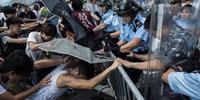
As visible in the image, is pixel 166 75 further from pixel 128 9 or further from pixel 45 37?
pixel 45 37

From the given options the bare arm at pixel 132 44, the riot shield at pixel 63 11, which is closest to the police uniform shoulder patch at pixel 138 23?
the bare arm at pixel 132 44

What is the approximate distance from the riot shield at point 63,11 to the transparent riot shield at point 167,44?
2370mm

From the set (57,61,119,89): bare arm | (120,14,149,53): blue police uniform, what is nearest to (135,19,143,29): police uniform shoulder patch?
(120,14,149,53): blue police uniform

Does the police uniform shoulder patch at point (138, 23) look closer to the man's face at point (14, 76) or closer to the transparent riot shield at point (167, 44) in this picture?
the transparent riot shield at point (167, 44)

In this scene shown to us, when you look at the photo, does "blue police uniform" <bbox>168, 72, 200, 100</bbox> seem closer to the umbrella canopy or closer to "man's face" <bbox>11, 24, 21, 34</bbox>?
the umbrella canopy

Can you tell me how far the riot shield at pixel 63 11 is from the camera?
517cm

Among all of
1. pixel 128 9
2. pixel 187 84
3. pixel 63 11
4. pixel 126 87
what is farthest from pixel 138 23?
pixel 187 84

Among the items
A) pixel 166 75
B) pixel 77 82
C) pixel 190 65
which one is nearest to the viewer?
pixel 166 75

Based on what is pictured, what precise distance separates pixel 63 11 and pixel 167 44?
2772mm

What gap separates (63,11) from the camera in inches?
213

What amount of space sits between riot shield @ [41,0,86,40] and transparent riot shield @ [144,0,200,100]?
7.77ft

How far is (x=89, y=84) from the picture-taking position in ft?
11.0

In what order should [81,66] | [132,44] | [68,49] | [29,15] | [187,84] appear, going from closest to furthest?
[187,84] < [68,49] < [81,66] < [132,44] < [29,15]

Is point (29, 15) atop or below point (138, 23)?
below
